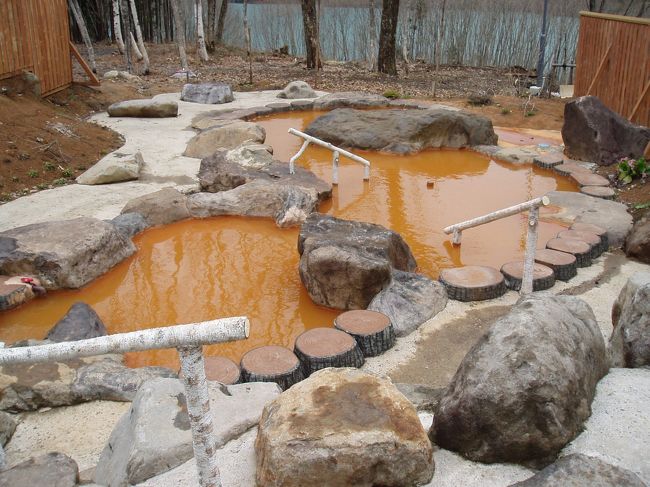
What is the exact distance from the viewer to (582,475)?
6.84 ft

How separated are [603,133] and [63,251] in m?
6.67

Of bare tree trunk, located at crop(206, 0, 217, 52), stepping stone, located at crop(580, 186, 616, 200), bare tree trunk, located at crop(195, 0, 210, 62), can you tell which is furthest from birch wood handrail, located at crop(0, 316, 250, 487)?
bare tree trunk, located at crop(206, 0, 217, 52)

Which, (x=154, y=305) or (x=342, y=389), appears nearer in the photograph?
(x=342, y=389)

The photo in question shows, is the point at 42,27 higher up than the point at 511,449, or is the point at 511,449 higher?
the point at 42,27

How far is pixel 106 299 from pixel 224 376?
2.02 metres

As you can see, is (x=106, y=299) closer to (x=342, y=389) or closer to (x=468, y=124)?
(x=342, y=389)

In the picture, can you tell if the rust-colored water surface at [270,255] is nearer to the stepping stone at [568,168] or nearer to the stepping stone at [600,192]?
the stepping stone at [568,168]

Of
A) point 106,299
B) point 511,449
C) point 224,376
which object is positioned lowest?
point 106,299

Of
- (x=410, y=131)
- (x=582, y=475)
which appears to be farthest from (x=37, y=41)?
(x=582, y=475)

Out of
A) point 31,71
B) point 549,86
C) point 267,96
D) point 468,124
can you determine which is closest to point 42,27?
point 31,71

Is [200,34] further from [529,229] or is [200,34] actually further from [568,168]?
[529,229]

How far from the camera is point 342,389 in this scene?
7.94 feet

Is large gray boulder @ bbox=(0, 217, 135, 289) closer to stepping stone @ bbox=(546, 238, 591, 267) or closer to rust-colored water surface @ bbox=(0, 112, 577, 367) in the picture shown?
rust-colored water surface @ bbox=(0, 112, 577, 367)

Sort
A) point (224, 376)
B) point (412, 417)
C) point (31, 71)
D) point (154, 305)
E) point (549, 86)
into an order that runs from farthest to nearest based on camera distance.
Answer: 1. point (549, 86)
2. point (31, 71)
3. point (154, 305)
4. point (224, 376)
5. point (412, 417)
